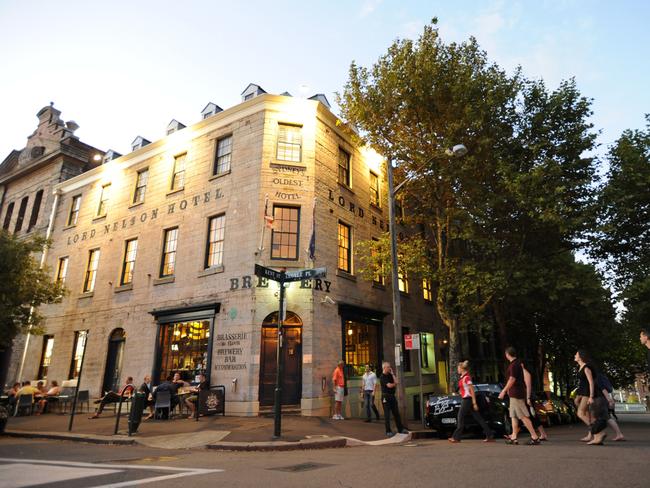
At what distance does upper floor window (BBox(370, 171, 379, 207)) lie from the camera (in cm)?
2135

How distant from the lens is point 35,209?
27.0 meters

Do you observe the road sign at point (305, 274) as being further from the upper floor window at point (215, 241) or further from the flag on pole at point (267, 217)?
the upper floor window at point (215, 241)

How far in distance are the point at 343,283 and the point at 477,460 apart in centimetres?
1161

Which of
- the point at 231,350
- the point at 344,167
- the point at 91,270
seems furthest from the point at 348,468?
the point at 91,270

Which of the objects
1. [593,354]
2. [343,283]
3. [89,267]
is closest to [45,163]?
[89,267]

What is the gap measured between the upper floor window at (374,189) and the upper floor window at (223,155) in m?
7.02

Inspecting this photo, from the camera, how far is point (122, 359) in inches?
741

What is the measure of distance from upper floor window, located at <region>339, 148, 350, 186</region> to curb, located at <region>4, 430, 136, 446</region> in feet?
42.4

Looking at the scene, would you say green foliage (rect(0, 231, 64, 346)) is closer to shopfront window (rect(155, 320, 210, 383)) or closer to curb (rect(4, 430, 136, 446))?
shopfront window (rect(155, 320, 210, 383))

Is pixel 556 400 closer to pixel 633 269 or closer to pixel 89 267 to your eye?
pixel 633 269

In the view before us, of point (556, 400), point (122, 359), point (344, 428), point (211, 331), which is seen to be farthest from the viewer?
point (122, 359)

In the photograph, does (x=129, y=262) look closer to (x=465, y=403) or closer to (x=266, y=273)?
(x=266, y=273)

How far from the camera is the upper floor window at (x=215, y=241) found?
17.5 metres

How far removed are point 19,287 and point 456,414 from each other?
1797 centimetres
